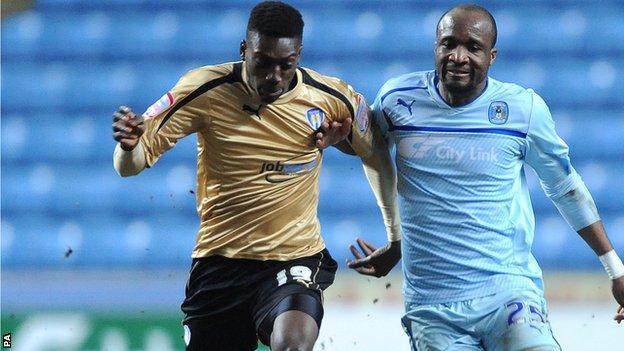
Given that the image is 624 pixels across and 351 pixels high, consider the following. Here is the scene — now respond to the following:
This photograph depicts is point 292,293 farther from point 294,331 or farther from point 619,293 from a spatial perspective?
point 619,293

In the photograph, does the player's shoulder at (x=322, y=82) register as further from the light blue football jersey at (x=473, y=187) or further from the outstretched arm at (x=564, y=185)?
the outstretched arm at (x=564, y=185)

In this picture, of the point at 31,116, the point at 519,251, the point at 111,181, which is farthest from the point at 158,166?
the point at 519,251

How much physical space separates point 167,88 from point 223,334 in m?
4.81

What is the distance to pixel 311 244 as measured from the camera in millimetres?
4391

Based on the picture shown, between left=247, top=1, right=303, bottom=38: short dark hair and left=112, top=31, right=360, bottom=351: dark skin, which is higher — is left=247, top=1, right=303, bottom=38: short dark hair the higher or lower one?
→ the higher one

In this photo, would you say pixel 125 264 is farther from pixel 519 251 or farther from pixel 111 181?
pixel 519 251

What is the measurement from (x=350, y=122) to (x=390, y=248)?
0.57 meters

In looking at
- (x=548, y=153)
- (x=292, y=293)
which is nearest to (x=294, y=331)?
(x=292, y=293)

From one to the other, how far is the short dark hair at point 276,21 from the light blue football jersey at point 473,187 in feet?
1.64

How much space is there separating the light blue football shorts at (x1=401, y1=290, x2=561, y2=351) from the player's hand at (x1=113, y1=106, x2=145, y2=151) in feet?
3.70

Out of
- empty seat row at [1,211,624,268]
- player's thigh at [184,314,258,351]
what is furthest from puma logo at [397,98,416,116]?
empty seat row at [1,211,624,268]

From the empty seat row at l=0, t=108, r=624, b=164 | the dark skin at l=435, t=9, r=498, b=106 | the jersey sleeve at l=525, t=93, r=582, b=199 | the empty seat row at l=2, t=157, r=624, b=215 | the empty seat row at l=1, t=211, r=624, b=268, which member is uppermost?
the dark skin at l=435, t=9, r=498, b=106

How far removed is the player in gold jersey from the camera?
418 centimetres

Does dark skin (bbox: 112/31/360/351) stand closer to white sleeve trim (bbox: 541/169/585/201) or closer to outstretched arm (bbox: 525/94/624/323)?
outstretched arm (bbox: 525/94/624/323)
